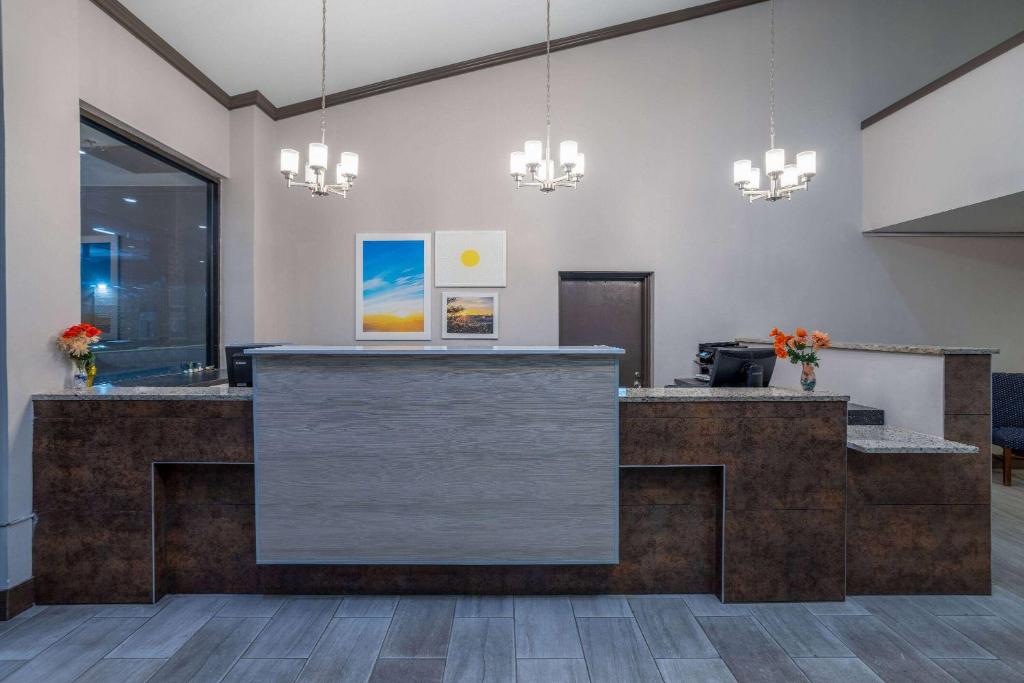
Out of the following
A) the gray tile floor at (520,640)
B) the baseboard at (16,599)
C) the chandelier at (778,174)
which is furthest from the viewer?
the chandelier at (778,174)

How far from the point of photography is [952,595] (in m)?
2.64

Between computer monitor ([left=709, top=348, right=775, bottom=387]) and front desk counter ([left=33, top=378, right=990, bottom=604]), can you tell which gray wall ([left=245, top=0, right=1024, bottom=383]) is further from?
front desk counter ([left=33, top=378, right=990, bottom=604])

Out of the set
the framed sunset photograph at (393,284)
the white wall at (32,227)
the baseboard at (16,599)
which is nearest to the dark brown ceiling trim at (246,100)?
the framed sunset photograph at (393,284)

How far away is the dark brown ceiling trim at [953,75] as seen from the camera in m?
3.74

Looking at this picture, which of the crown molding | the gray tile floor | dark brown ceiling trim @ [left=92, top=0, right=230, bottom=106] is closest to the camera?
the gray tile floor

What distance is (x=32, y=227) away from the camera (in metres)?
2.52

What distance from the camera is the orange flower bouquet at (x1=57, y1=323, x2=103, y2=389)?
8.68 feet

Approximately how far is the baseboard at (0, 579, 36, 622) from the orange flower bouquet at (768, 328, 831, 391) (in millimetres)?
3867

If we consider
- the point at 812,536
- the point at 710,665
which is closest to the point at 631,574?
the point at 710,665

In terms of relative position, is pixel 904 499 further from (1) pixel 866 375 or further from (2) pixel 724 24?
(2) pixel 724 24

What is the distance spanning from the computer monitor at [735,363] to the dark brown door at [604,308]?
233 cm

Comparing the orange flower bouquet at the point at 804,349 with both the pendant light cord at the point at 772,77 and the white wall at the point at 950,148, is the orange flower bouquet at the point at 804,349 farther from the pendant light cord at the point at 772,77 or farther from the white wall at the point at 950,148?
the pendant light cord at the point at 772,77

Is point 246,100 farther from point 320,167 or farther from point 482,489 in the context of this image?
point 482,489

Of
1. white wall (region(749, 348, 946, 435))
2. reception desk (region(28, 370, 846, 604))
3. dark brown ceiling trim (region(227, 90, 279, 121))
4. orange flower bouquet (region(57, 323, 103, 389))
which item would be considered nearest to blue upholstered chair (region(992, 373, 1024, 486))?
white wall (region(749, 348, 946, 435))
